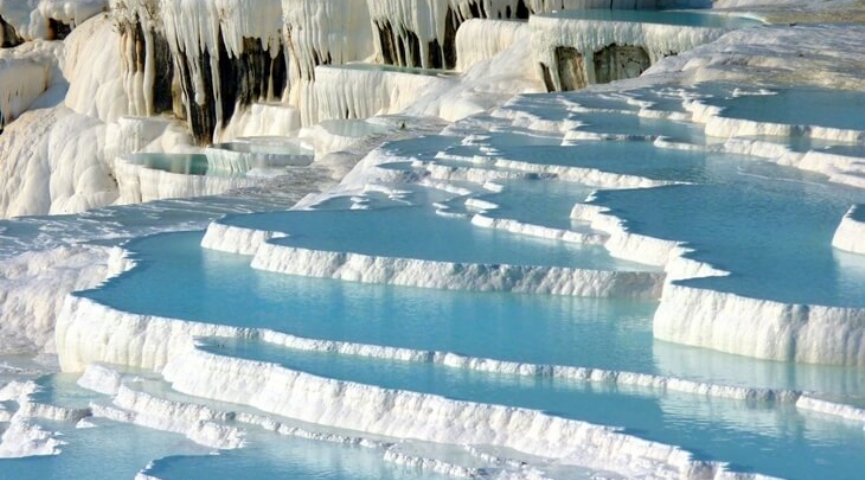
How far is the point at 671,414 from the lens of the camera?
7012mm

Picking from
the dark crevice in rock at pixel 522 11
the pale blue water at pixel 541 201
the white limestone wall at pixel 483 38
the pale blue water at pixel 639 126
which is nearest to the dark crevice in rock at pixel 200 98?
the white limestone wall at pixel 483 38

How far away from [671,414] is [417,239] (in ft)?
9.87

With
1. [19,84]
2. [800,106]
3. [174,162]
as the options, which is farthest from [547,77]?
A: [19,84]

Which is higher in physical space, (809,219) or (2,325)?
A: (809,219)

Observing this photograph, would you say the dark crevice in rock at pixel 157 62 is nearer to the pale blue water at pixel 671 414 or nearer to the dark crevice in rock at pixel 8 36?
the dark crevice in rock at pixel 8 36

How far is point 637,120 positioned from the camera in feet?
43.8

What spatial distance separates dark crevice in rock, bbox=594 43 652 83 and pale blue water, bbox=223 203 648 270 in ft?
19.6

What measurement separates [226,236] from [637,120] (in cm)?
388

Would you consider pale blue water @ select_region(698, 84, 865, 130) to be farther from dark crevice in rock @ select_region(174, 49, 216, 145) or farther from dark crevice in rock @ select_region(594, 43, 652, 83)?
dark crevice in rock @ select_region(174, 49, 216, 145)

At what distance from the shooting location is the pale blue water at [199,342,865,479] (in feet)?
21.2

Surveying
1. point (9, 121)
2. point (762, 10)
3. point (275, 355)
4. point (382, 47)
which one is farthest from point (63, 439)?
point (9, 121)

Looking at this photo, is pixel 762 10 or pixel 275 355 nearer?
pixel 275 355

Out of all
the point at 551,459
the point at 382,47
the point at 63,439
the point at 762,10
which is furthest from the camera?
the point at 382,47

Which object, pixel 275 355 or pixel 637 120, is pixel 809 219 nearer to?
pixel 275 355
